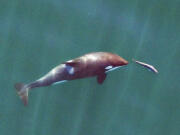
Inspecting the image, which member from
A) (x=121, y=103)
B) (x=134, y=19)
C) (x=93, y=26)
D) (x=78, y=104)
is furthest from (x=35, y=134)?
(x=134, y=19)

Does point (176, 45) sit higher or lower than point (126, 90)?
higher

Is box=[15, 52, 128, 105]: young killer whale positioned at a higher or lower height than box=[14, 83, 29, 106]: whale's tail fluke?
higher

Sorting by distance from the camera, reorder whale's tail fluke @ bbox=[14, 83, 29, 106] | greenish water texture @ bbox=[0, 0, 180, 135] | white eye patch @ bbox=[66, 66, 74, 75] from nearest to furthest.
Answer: white eye patch @ bbox=[66, 66, 74, 75] → whale's tail fluke @ bbox=[14, 83, 29, 106] → greenish water texture @ bbox=[0, 0, 180, 135]

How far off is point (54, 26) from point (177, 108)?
232 cm

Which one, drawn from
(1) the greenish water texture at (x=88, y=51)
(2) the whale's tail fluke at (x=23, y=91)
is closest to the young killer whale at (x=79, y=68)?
(2) the whale's tail fluke at (x=23, y=91)

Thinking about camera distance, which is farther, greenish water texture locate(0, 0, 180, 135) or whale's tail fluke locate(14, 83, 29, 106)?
greenish water texture locate(0, 0, 180, 135)

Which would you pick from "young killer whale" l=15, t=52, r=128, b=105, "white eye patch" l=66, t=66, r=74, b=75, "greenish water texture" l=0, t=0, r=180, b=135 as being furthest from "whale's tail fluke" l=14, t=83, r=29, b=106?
"greenish water texture" l=0, t=0, r=180, b=135

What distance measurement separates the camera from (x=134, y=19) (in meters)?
6.26

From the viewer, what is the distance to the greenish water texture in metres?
5.98

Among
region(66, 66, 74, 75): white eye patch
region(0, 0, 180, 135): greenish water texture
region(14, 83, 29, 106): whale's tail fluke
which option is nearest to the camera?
region(66, 66, 74, 75): white eye patch

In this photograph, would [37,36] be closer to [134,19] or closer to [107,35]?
[107,35]

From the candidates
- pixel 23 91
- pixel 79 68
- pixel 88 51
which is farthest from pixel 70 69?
pixel 88 51

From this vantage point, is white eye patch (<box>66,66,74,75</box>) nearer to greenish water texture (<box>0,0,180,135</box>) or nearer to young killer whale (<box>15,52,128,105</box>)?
young killer whale (<box>15,52,128,105</box>)

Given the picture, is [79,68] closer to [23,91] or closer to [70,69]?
[70,69]
